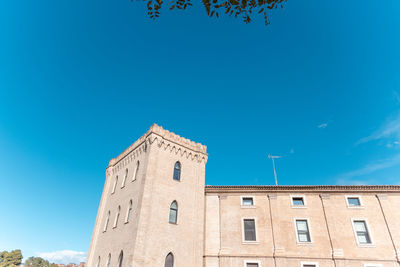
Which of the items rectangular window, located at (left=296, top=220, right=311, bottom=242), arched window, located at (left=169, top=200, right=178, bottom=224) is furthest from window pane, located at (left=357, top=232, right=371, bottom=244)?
arched window, located at (left=169, top=200, right=178, bottom=224)

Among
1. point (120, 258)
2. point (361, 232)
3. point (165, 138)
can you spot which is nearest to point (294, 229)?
point (361, 232)

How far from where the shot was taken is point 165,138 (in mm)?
24375

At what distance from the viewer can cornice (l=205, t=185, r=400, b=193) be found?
2386cm

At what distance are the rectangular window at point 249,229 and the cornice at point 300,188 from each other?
307 centimetres

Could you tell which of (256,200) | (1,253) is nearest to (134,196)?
(256,200)

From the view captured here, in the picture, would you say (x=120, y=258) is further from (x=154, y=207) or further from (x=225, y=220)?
(x=225, y=220)

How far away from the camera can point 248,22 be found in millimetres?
6379

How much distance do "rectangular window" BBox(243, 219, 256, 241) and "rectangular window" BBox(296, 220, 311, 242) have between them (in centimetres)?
404

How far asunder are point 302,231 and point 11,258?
93094 mm

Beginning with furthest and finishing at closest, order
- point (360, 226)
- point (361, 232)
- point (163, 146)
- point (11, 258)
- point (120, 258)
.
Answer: point (11, 258) < point (163, 146) < point (360, 226) < point (361, 232) < point (120, 258)

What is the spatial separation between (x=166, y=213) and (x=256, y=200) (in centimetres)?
940

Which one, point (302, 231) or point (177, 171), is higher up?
point (177, 171)

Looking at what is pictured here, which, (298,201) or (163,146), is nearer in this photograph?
(163,146)

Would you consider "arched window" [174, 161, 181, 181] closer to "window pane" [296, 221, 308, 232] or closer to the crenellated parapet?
the crenellated parapet
